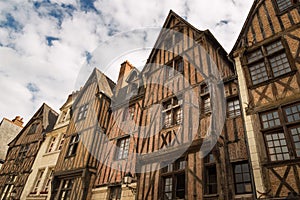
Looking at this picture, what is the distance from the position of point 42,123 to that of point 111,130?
7936 mm

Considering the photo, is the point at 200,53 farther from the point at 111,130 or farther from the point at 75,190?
the point at 75,190

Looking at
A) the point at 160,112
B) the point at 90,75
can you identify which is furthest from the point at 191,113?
the point at 90,75

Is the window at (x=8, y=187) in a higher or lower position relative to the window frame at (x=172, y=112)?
lower

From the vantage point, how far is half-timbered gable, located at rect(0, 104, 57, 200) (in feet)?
47.1

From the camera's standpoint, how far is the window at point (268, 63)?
6.73 metres

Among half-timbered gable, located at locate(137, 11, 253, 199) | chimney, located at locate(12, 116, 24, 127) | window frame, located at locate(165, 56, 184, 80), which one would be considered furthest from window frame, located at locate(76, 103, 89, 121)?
chimney, located at locate(12, 116, 24, 127)

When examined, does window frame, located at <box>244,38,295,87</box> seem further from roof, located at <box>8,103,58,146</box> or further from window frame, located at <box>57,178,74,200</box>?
roof, located at <box>8,103,58,146</box>

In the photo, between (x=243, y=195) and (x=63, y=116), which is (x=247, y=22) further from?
(x=63, y=116)

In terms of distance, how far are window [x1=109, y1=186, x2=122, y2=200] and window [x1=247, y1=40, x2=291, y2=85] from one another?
673 cm

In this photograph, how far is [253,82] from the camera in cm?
708

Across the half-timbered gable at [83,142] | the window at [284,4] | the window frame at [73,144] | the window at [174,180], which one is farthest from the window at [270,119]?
the window frame at [73,144]

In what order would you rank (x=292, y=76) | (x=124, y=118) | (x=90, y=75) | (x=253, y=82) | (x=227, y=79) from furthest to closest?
(x=90, y=75) < (x=124, y=118) < (x=227, y=79) < (x=253, y=82) < (x=292, y=76)

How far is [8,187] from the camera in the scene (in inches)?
578

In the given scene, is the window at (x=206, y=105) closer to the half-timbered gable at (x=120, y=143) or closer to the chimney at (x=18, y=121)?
the half-timbered gable at (x=120, y=143)
